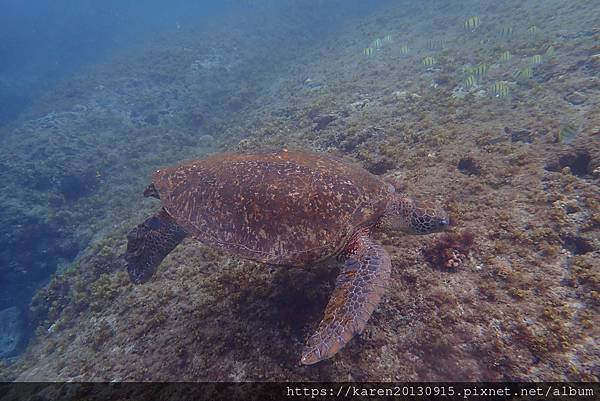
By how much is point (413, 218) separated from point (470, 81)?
28.3 feet

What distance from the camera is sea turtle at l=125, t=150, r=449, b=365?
3570mm

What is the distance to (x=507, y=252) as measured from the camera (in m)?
4.16

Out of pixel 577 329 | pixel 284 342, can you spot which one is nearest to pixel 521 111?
pixel 577 329

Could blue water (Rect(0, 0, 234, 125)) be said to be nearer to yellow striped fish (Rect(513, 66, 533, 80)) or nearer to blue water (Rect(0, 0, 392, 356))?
blue water (Rect(0, 0, 392, 356))

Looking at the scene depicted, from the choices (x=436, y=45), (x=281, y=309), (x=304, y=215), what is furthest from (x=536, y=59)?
(x=281, y=309)

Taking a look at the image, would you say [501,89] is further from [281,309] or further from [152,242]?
[152,242]

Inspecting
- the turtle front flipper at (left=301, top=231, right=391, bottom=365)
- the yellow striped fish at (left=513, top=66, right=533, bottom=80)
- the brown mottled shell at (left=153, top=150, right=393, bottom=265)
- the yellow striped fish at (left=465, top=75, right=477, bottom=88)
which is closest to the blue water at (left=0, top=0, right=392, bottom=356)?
the brown mottled shell at (left=153, top=150, right=393, bottom=265)

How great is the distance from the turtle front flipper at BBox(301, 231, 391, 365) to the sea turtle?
0.01 meters

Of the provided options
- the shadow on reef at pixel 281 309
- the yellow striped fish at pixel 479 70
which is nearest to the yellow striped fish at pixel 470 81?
the yellow striped fish at pixel 479 70

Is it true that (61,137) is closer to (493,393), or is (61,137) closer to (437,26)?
(493,393)

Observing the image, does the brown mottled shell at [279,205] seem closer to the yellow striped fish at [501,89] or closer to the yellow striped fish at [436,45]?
the yellow striped fish at [501,89]

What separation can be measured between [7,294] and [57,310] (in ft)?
24.1

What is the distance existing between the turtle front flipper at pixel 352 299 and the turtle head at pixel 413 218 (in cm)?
52

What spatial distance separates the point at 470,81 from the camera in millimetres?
10273
